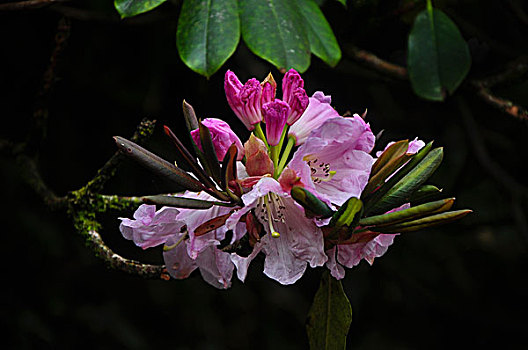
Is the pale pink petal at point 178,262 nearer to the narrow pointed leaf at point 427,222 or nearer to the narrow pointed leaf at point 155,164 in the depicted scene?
the narrow pointed leaf at point 155,164

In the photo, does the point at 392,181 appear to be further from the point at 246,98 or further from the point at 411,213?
the point at 246,98

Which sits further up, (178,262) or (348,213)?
(348,213)

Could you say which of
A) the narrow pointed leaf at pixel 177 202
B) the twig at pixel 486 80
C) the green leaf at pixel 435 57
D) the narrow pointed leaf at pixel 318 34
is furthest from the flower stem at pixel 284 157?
the twig at pixel 486 80

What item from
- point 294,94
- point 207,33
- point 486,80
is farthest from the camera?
point 486,80

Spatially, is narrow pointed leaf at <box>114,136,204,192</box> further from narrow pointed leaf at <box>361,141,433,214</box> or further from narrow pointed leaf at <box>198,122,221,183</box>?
narrow pointed leaf at <box>361,141,433,214</box>

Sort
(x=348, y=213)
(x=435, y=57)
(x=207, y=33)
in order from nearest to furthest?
(x=348, y=213) < (x=207, y=33) < (x=435, y=57)

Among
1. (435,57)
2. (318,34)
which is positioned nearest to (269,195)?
(318,34)

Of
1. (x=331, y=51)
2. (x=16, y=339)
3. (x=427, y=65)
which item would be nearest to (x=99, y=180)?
(x=331, y=51)
